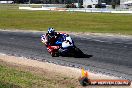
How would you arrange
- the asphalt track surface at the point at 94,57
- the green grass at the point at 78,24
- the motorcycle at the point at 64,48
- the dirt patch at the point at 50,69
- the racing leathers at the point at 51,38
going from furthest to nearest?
the green grass at the point at 78,24 < the racing leathers at the point at 51,38 < the motorcycle at the point at 64,48 < the asphalt track surface at the point at 94,57 < the dirt patch at the point at 50,69

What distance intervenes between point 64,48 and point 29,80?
606 cm

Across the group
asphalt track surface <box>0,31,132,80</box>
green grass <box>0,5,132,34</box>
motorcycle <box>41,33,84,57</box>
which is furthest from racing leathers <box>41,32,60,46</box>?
green grass <box>0,5,132,34</box>

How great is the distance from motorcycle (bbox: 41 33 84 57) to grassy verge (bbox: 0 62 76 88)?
3463 millimetres

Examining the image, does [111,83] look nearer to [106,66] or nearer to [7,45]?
[106,66]

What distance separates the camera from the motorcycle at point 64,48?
19.6 metres

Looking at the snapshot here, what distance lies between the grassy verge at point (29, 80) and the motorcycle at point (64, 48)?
3.46 meters

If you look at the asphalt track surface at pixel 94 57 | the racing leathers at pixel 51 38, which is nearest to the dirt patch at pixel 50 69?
the asphalt track surface at pixel 94 57

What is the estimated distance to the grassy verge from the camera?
42.5 ft

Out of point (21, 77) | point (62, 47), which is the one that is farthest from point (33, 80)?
point (62, 47)

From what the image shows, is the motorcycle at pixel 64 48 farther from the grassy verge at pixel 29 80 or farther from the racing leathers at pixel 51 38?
the grassy verge at pixel 29 80

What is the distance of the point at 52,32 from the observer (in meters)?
20.7

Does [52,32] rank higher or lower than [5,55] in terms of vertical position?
higher

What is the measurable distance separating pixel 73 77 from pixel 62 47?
5343mm

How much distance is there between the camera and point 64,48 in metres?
19.8
